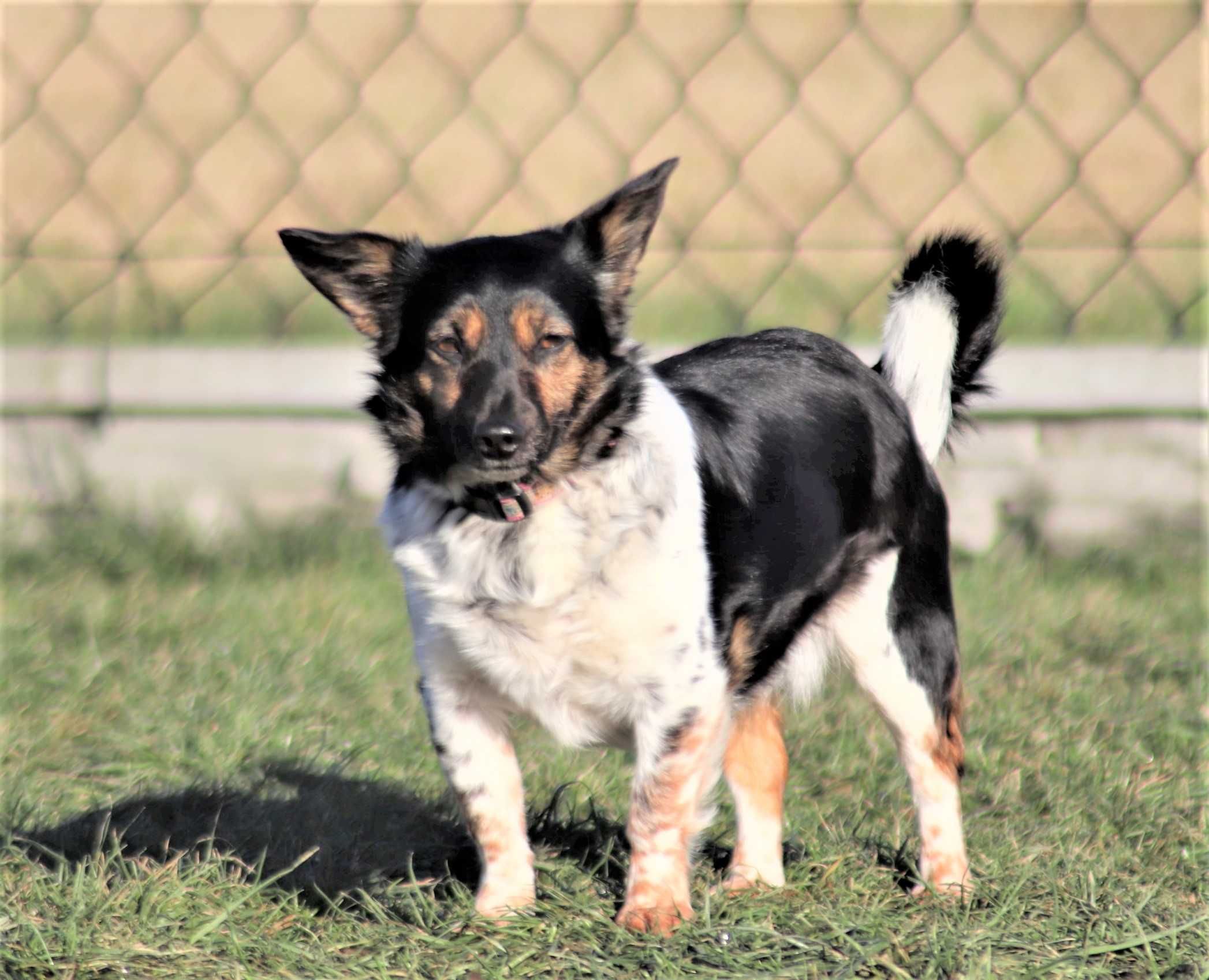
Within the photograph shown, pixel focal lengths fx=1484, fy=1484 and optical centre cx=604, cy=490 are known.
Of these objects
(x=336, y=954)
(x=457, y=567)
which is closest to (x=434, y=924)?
(x=336, y=954)

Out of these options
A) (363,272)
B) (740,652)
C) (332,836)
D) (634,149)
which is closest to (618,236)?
(363,272)

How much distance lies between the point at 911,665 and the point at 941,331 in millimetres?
704

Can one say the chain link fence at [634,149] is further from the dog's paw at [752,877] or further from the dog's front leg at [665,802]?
the dog's front leg at [665,802]

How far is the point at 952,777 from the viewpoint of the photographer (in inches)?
107

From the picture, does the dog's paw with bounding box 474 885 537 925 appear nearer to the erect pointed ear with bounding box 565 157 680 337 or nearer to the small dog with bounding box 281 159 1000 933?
the small dog with bounding box 281 159 1000 933

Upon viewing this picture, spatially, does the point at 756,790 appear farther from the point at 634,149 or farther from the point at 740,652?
the point at 634,149

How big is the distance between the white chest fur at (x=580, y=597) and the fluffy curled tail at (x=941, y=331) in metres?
0.76

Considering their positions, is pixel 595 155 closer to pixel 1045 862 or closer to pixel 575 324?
pixel 575 324

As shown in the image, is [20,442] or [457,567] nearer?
[457,567]

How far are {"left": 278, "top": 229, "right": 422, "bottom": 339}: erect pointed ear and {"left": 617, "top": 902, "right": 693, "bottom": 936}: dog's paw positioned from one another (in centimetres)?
107

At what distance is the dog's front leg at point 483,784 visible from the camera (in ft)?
8.04

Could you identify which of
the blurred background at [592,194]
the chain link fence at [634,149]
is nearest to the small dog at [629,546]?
the blurred background at [592,194]

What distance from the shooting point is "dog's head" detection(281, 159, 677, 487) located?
2.37m

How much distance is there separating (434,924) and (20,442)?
→ 121 inches
